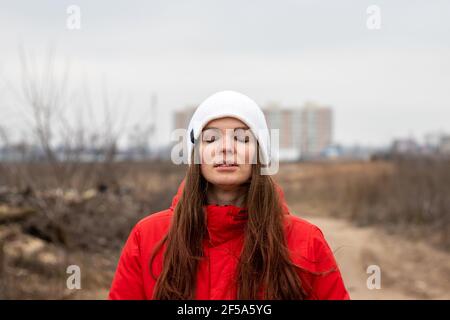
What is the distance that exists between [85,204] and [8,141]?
5.68 feet

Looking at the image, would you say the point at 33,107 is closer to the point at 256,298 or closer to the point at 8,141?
the point at 8,141

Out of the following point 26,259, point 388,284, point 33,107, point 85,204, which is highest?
point 33,107

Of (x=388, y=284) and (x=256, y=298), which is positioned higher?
(x=256, y=298)

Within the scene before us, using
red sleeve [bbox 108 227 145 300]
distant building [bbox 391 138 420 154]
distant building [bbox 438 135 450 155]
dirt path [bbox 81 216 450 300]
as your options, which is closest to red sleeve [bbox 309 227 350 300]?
red sleeve [bbox 108 227 145 300]

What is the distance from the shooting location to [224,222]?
1912mm

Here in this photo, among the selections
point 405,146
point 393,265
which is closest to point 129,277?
point 393,265

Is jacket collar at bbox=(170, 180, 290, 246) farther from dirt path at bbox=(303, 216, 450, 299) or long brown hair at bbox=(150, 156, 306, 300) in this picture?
dirt path at bbox=(303, 216, 450, 299)

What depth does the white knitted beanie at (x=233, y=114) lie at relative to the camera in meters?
2.00

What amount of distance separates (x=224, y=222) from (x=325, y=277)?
0.36 m

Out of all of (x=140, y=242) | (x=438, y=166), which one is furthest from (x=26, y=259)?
(x=438, y=166)

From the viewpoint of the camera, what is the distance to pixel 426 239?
13.9m

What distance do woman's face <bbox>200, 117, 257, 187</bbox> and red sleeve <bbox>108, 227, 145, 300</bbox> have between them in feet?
1.10

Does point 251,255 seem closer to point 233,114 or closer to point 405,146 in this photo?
point 233,114
